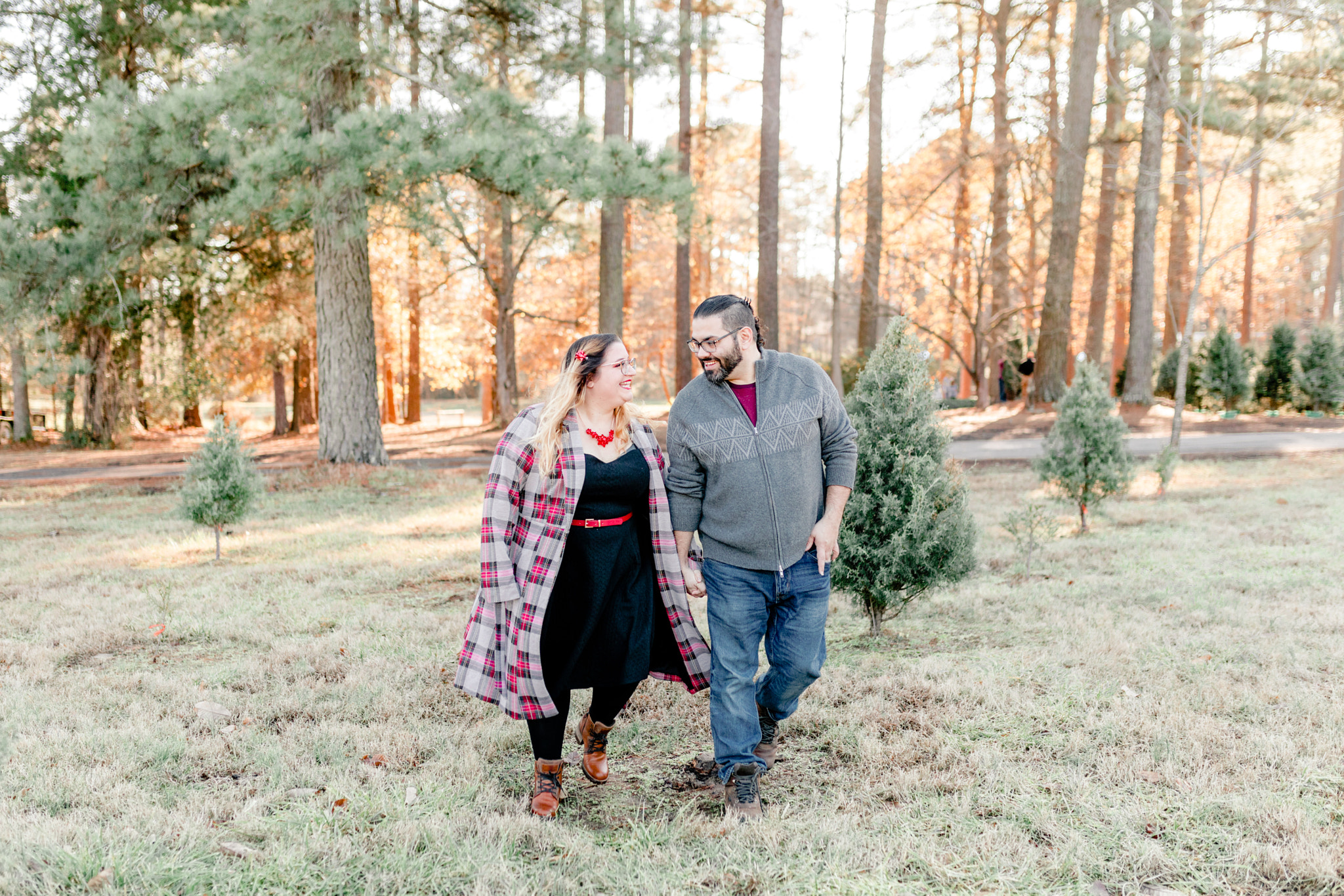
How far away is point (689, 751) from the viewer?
3998 mm

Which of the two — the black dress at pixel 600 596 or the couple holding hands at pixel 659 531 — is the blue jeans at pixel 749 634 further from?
the black dress at pixel 600 596

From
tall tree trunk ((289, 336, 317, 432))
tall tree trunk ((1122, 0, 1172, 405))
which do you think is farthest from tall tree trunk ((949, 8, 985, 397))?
tall tree trunk ((289, 336, 317, 432))

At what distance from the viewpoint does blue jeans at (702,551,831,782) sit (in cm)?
333

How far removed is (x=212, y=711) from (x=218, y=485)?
165 inches

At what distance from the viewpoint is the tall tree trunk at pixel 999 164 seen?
20469 mm

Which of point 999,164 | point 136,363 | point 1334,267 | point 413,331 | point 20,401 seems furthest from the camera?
point 1334,267

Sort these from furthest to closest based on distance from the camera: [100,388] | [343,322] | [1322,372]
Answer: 1. [1322,372]
2. [100,388]
3. [343,322]

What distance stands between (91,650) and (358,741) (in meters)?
2.49

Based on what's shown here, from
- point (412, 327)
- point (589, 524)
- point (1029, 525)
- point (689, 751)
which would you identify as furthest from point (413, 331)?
point (589, 524)

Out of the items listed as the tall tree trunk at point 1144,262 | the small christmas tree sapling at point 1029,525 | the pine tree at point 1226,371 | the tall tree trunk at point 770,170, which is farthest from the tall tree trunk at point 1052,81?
the small christmas tree sapling at point 1029,525

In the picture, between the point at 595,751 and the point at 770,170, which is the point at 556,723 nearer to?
the point at 595,751

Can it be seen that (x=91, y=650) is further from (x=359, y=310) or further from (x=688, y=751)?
(x=359, y=310)

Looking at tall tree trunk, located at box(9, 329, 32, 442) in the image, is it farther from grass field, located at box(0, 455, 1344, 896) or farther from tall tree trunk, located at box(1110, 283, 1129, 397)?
tall tree trunk, located at box(1110, 283, 1129, 397)

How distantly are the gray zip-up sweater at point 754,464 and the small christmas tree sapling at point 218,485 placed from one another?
235 inches
